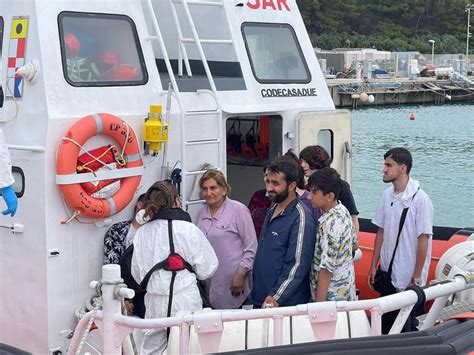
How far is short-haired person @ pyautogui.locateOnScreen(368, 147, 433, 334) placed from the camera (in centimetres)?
581

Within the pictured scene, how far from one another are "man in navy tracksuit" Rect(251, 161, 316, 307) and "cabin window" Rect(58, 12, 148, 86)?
1407 millimetres

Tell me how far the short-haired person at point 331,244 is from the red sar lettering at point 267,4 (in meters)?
2.42

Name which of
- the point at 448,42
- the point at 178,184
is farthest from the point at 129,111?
the point at 448,42

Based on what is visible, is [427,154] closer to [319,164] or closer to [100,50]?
[319,164]

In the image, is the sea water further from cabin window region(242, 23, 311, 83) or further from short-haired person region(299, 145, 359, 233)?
short-haired person region(299, 145, 359, 233)

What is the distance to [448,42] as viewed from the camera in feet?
286

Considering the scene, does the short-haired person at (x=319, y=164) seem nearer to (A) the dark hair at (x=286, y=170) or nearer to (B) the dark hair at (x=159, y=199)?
(A) the dark hair at (x=286, y=170)

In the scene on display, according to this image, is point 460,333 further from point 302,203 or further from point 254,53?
point 254,53

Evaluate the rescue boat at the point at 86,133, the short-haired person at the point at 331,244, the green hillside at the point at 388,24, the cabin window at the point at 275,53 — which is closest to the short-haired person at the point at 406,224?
the rescue boat at the point at 86,133

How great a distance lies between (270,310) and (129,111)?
228 cm

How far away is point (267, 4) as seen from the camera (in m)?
7.08

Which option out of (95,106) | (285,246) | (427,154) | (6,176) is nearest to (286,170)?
(285,246)

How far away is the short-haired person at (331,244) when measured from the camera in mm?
4859

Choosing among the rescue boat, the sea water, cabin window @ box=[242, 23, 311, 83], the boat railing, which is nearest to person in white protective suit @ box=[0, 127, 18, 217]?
the rescue boat
